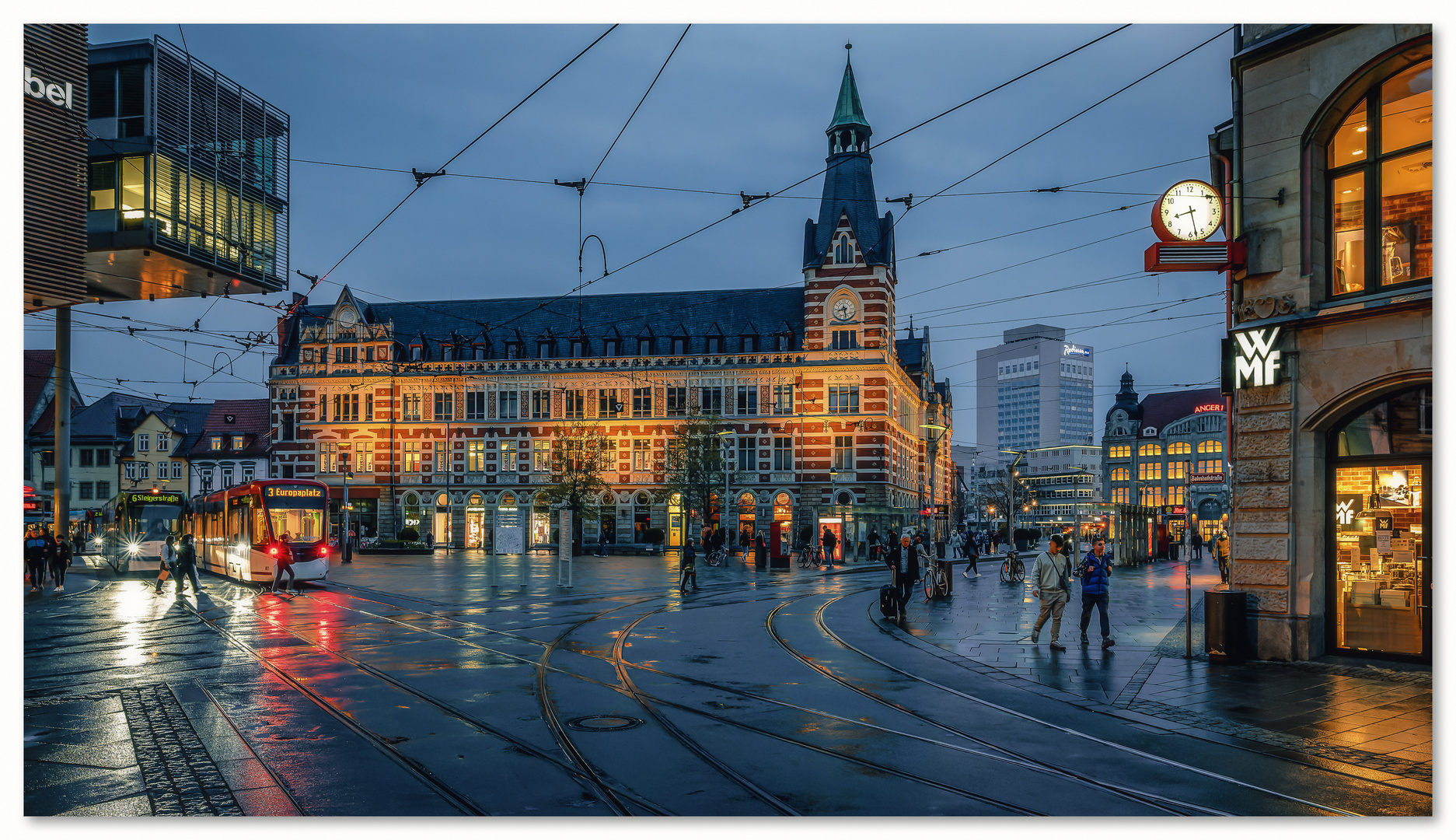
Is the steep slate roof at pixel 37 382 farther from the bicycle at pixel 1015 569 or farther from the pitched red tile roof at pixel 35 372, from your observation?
the bicycle at pixel 1015 569

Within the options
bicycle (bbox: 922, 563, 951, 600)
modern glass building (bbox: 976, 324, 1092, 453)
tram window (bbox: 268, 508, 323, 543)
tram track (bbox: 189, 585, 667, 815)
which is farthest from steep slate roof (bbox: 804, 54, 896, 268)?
modern glass building (bbox: 976, 324, 1092, 453)

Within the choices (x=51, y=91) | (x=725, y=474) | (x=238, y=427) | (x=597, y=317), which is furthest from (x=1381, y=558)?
(x=238, y=427)

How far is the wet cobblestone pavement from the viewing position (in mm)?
7246

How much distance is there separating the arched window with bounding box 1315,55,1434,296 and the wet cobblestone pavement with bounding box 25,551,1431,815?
16.4 feet

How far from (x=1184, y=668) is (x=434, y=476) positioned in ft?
189

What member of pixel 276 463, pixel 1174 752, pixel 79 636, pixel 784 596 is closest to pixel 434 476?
pixel 276 463

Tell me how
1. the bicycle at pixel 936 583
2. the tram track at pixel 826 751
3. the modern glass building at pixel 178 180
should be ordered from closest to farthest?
the tram track at pixel 826 751, the modern glass building at pixel 178 180, the bicycle at pixel 936 583

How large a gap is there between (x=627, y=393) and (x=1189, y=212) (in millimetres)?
50997

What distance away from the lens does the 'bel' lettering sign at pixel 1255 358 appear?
1333cm

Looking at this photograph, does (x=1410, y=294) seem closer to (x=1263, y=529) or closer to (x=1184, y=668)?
(x=1263, y=529)

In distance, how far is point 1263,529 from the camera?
1351cm

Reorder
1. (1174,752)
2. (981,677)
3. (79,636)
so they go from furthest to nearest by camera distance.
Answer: (79,636) → (981,677) → (1174,752)

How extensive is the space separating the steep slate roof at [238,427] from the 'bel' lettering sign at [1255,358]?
7275 cm

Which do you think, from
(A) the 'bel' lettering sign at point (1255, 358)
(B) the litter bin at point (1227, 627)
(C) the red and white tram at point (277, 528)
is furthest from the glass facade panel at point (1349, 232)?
(C) the red and white tram at point (277, 528)
